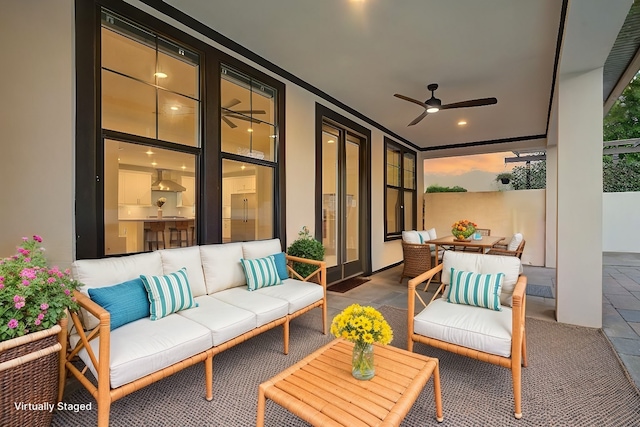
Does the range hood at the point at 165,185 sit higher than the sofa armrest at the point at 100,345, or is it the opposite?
the range hood at the point at 165,185

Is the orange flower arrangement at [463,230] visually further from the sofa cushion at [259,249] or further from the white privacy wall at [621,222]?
the white privacy wall at [621,222]

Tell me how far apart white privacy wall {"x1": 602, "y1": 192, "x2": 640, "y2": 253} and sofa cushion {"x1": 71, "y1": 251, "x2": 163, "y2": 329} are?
34.8 feet

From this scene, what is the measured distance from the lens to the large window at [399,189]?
22.9 feet

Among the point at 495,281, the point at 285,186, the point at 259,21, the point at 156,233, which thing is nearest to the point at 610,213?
the point at 495,281

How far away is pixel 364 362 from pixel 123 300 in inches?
63.2

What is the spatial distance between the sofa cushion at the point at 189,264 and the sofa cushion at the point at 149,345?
50 cm

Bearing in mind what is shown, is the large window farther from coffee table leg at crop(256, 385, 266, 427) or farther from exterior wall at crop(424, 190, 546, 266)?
coffee table leg at crop(256, 385, 266, 427)

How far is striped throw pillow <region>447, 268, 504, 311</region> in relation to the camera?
98.8 inches

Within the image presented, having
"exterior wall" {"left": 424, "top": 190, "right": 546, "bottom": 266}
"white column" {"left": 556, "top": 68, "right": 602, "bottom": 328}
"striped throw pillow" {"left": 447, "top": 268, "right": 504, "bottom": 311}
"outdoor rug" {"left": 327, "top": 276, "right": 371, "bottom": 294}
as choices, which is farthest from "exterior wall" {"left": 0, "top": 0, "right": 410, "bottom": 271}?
"exterior wall" {"left": 424, "top": 190, "right": 546, "bottom": 266}

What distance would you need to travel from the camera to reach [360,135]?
5.88m

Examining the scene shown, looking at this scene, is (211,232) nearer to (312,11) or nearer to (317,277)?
(317,277)

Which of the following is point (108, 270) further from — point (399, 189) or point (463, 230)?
point (399, 189)

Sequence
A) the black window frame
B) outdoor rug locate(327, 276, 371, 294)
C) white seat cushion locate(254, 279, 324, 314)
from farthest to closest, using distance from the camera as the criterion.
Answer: outdoor rug locate(327, 276, 371, 294), white seat cushion locate(254, 279, 324, 314), the black window frame

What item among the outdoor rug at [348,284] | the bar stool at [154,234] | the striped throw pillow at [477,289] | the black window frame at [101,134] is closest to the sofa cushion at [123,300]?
the black window frame at [101,134]
